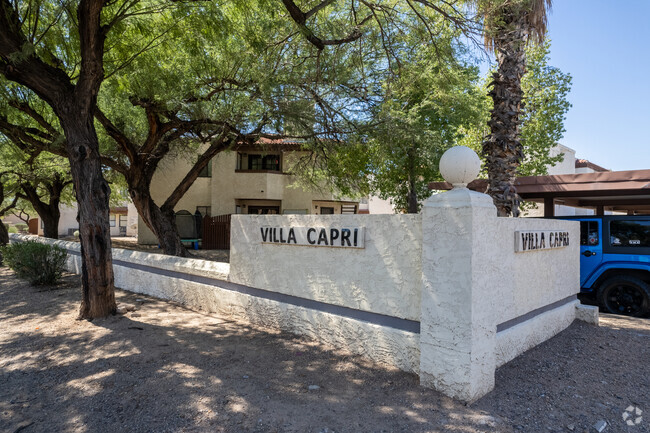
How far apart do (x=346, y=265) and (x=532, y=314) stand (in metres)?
2.54

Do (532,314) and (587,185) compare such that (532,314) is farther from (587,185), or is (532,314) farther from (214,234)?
(214,234)

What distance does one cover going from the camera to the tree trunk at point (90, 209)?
21.0 feet

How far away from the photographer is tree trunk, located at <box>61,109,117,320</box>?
253 inches

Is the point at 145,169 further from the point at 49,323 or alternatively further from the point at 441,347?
the point at 441,347

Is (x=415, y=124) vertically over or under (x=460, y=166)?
over

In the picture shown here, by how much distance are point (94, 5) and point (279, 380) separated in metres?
6.19

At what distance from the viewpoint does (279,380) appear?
14.0 ft

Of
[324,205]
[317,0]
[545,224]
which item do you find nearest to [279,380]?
[545,224]

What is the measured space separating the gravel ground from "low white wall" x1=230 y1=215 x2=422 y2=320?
685 millimetres

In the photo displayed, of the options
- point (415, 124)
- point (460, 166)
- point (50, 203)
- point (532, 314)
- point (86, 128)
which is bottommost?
point (532, 314)

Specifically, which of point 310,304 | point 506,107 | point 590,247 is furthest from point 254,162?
point 310,304

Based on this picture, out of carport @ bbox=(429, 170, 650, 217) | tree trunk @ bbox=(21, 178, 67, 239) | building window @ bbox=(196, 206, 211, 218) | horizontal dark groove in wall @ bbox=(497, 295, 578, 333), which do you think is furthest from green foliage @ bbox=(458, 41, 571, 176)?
tree trunk @ bbox=(21, 178, 67, 239)

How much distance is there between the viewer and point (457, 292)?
375 cm

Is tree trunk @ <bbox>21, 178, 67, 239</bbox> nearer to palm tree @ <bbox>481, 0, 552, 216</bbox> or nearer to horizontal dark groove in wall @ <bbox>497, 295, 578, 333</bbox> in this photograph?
palm tree @ <bbox>481, 0, 552, 216</bbox>
